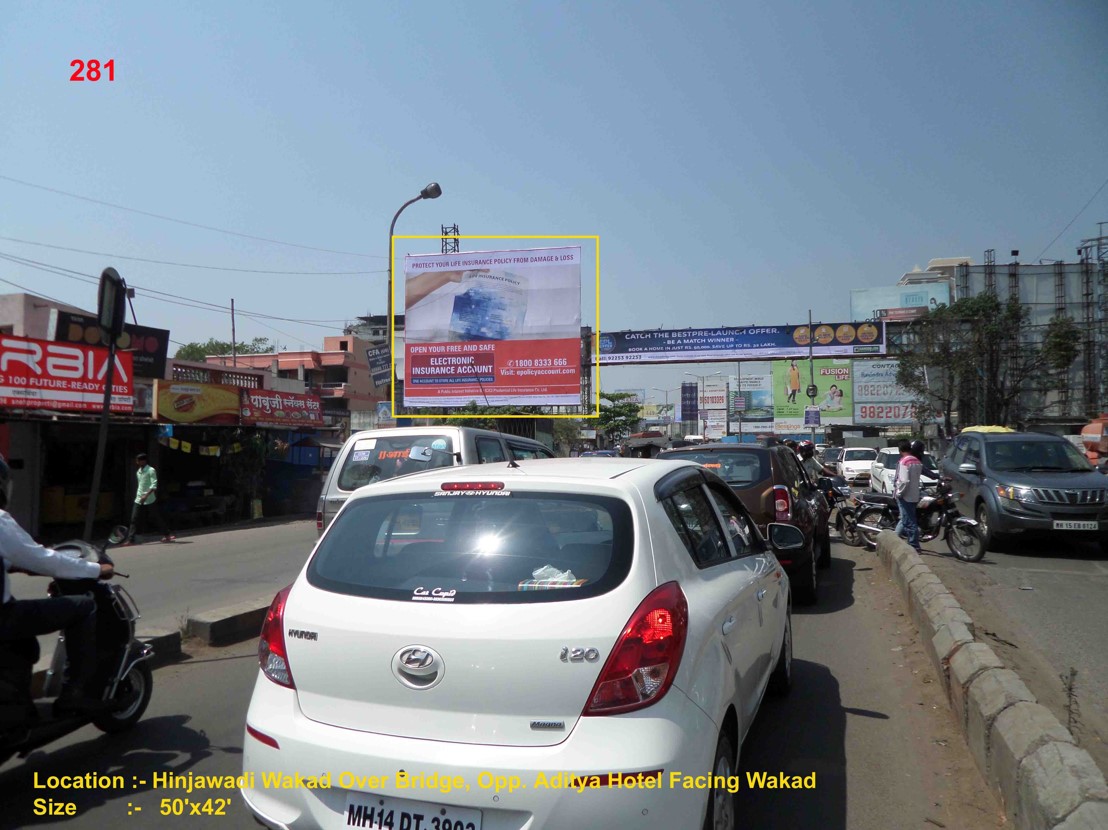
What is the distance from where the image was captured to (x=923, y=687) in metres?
5.65

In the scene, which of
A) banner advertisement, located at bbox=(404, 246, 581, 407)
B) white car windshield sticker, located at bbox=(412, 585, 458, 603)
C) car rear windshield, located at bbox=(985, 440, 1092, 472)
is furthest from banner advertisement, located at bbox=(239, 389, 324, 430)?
white car windshield sticker, located at bbox=(412, 585, 458, 603)

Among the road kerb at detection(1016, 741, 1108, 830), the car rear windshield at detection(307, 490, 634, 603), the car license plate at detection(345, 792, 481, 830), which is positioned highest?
the car rear windshield at detection(307, 490, 634, 603)

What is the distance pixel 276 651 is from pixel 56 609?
5.92ft

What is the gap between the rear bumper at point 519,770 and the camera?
8.28 feet

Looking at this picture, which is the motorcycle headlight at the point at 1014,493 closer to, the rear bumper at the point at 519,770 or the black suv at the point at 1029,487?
the black suv at the point at 1029,487

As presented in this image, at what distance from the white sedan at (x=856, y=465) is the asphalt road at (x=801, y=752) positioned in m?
25.2

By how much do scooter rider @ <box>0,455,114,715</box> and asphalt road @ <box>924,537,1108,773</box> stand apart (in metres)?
4.88

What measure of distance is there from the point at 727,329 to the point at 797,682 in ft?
115

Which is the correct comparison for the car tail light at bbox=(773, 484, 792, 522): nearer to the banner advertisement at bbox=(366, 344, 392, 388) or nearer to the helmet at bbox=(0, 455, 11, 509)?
the helmet at bbox=(0, 455, 11, 509)

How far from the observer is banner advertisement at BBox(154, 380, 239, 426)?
18.7m

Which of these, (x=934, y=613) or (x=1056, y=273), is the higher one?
(x=1056, y=273)

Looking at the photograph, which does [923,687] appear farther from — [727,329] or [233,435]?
[727,329]

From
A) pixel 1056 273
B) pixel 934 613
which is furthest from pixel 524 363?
pixel 1056 273

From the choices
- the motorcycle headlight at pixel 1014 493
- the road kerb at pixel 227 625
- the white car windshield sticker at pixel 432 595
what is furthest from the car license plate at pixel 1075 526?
the white car windshield sticker at pixel 432 595
